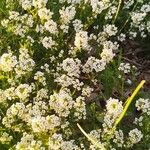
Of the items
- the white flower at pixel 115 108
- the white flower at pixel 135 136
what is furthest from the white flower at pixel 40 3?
the white flower at pixel 135 136

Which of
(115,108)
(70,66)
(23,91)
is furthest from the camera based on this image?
(70,66)

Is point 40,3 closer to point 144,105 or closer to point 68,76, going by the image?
point 68,76

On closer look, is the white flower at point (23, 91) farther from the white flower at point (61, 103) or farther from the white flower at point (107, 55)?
Result: the white flower at point (107, 55)

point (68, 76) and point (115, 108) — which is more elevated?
point (68, 76)

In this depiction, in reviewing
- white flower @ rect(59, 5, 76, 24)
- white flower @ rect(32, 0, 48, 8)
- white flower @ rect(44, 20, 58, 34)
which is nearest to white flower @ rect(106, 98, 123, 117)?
white flower @ rect(44, 20, 58, 34)

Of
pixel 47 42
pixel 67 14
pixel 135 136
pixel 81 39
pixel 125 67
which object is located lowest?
pixel 135 136

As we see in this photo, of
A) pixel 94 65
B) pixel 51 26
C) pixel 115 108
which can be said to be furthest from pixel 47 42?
pixel 115 108

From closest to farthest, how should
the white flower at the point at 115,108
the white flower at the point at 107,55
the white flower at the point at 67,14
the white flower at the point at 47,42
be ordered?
1. the white flower at the point at 115,108
2. the white flower at the point at 107,55
3. the white flower at the point at 47,42
4. the white flower at the point at 67,14

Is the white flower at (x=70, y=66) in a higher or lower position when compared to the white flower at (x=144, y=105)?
higher

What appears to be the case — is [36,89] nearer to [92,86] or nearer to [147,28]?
[92,86]
